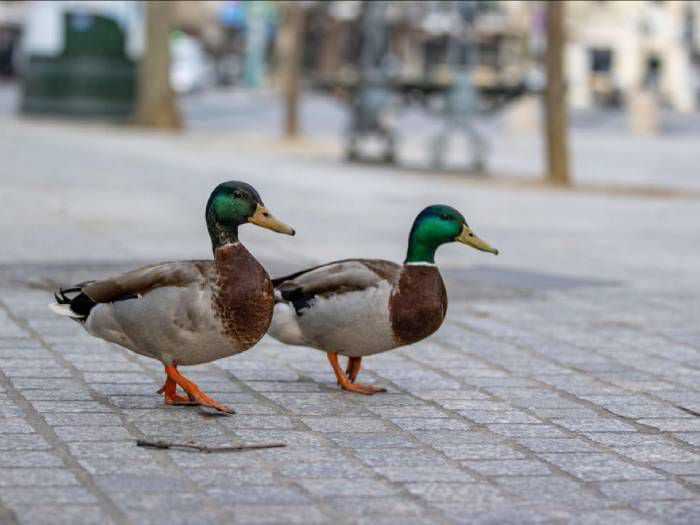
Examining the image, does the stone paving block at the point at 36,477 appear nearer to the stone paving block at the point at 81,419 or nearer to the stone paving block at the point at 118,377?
the stone paving block at the point at 81,419

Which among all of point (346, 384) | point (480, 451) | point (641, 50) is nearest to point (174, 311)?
point (346, 384)

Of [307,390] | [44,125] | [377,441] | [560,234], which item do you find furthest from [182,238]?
[44,125]

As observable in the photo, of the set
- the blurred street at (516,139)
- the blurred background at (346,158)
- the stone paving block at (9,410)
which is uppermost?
the stone paving block at (9,410)

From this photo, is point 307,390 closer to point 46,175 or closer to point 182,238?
point 182,238

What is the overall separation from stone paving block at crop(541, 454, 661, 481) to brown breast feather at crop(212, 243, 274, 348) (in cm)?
112

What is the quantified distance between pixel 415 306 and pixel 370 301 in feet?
0.57

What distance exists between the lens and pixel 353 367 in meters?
7.45

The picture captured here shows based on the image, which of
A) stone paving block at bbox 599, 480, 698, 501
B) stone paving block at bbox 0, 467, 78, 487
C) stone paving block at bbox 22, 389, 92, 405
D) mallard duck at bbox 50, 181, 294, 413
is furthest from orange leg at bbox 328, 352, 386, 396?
stone paving block at bbox 0, 467, 78, 487

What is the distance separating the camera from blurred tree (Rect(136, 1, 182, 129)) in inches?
1340

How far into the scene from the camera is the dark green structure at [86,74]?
36375 millimetres

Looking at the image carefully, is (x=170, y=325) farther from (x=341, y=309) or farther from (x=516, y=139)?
(x=516, y=139)

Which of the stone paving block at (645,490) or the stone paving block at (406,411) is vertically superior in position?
the stone paving block at (645,490)

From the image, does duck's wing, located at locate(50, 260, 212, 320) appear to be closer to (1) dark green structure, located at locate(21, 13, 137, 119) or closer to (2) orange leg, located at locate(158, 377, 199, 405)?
(2) orange leg, located at locate(158, 377, 199, 405)

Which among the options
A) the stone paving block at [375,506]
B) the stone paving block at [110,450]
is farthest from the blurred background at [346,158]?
the stone paving block at [375,506]
